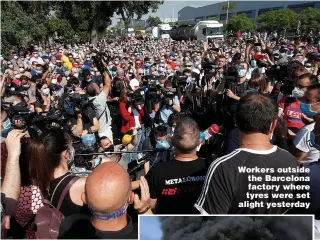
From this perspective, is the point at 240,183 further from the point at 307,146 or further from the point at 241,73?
the point at 241,73

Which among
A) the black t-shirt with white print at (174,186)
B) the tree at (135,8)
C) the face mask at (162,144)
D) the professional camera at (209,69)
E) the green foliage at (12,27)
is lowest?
the face mask at (162,144)

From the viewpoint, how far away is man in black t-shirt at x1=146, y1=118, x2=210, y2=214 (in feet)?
7.02

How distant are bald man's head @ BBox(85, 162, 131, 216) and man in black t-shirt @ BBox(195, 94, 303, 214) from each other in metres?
0.42

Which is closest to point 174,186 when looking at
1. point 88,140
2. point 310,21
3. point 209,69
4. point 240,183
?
point 240,183

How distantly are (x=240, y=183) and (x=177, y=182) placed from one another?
23.2 inches

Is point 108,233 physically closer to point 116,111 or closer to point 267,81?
point 267,81

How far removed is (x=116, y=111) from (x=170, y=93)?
4.42ft

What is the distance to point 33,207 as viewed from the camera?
2.08 m

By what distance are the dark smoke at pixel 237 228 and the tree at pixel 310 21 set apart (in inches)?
1213

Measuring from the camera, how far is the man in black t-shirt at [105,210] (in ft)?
4.78

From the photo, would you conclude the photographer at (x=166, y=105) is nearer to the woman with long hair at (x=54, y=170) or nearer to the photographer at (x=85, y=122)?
the photographer at (x=85, y=122)

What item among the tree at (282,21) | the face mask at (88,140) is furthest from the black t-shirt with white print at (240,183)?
the tree at (282,21)

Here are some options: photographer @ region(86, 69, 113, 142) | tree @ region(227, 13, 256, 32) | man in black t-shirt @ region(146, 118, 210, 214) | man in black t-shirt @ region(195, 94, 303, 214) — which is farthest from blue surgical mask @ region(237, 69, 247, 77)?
tree @ region(227, 13, 256, 32)

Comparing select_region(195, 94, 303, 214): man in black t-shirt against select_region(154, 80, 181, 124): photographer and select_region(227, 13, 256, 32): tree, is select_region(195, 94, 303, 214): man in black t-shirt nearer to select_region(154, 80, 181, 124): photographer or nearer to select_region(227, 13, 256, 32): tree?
select_region(154, 80, 181, 124): photographer
